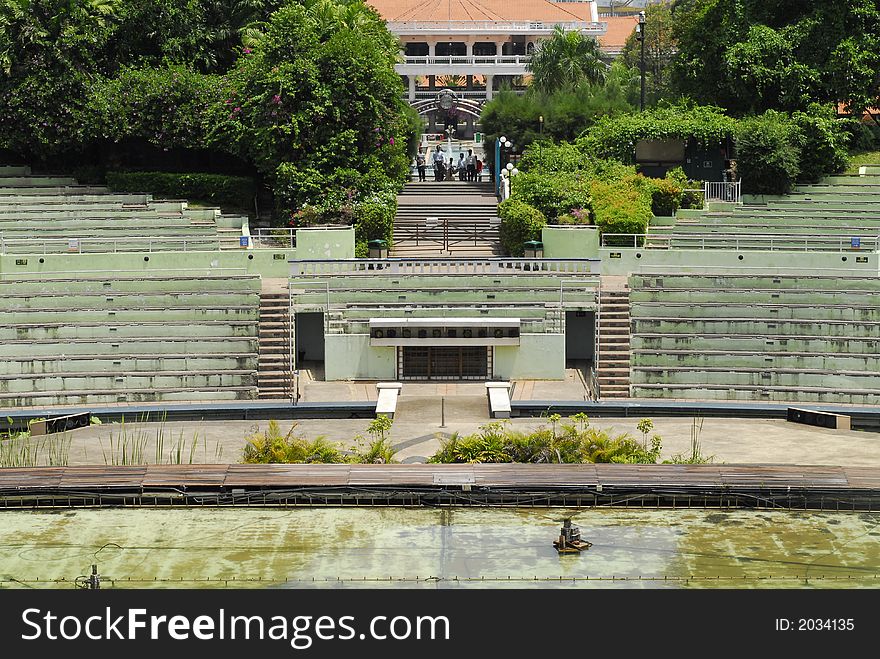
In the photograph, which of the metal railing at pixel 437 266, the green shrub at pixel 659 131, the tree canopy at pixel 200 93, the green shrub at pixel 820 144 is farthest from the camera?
the green shrub at pixel 659 131

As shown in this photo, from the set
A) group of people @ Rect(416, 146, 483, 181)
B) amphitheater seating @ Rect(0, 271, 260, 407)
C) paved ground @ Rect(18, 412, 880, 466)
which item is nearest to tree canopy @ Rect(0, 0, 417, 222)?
group of people @ Rect(416, 146, 483, 181)

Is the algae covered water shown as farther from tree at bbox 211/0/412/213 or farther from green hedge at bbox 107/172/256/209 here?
green hedge at bbox 107/172/256/209

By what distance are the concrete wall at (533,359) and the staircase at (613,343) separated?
1439 millimetres

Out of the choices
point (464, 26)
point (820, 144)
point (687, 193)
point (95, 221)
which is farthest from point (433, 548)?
point (464, 26)

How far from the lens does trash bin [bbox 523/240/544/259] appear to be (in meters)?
50.8

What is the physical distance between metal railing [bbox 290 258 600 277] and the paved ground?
6561 mm

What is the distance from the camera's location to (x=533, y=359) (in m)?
45.7

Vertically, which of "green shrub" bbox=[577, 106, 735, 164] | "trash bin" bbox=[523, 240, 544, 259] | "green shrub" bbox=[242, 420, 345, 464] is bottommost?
"green shrub" bbox=[242, 420, 345, 464]

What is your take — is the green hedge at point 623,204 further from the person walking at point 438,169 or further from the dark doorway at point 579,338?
the person walking at point 438,169

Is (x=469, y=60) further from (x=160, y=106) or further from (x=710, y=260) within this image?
(x=710, y=260)

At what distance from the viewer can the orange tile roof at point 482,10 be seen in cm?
10425

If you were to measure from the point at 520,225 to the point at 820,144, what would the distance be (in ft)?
41.0

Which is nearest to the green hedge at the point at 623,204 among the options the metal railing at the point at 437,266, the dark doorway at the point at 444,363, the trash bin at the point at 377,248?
the metal railing at the point at 437,266
